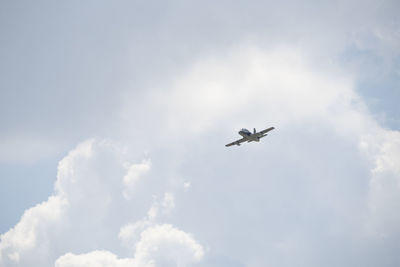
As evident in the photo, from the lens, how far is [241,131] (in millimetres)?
110875

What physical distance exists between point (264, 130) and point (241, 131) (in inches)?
293

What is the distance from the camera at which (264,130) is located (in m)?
111
